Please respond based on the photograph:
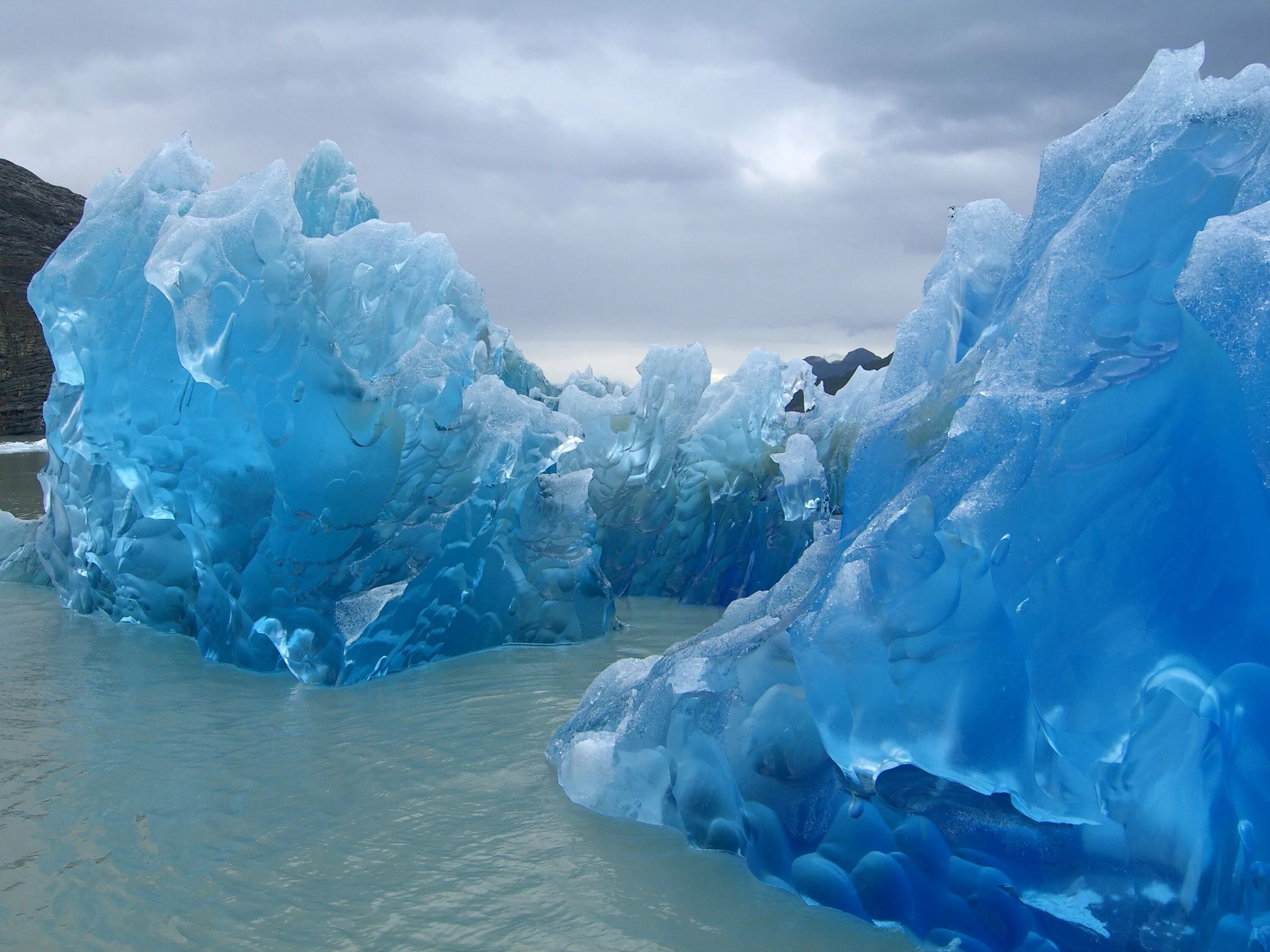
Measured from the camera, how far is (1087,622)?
2.53 meters

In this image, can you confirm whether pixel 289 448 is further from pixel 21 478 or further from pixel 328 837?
pixel 21 478

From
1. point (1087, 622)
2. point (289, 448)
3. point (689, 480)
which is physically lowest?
point (1087, 622)

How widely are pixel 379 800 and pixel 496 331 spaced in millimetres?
6673

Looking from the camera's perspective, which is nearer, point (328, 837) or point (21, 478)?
point (328, 837)

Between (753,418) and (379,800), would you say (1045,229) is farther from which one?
(753,418)

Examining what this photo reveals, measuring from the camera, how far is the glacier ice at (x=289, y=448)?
5.49 metres

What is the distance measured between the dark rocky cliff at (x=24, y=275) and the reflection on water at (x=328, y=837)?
29.4m

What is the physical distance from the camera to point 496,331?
990 centimetres

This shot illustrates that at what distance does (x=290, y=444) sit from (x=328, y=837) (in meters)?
2.72

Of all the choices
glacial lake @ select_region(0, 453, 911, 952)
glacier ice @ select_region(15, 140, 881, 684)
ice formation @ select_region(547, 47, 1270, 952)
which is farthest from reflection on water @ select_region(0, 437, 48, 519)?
ice formation @ select_region(547, 47, 1270, 952)

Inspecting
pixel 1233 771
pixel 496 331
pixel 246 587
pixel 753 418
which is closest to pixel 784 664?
pixel 1233 771

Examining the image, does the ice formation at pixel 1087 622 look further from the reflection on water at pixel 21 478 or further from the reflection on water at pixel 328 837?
the reflection on water at pixel 21 478

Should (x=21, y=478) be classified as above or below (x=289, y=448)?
below

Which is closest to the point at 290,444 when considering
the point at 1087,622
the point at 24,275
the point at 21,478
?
the point at 1087,622
